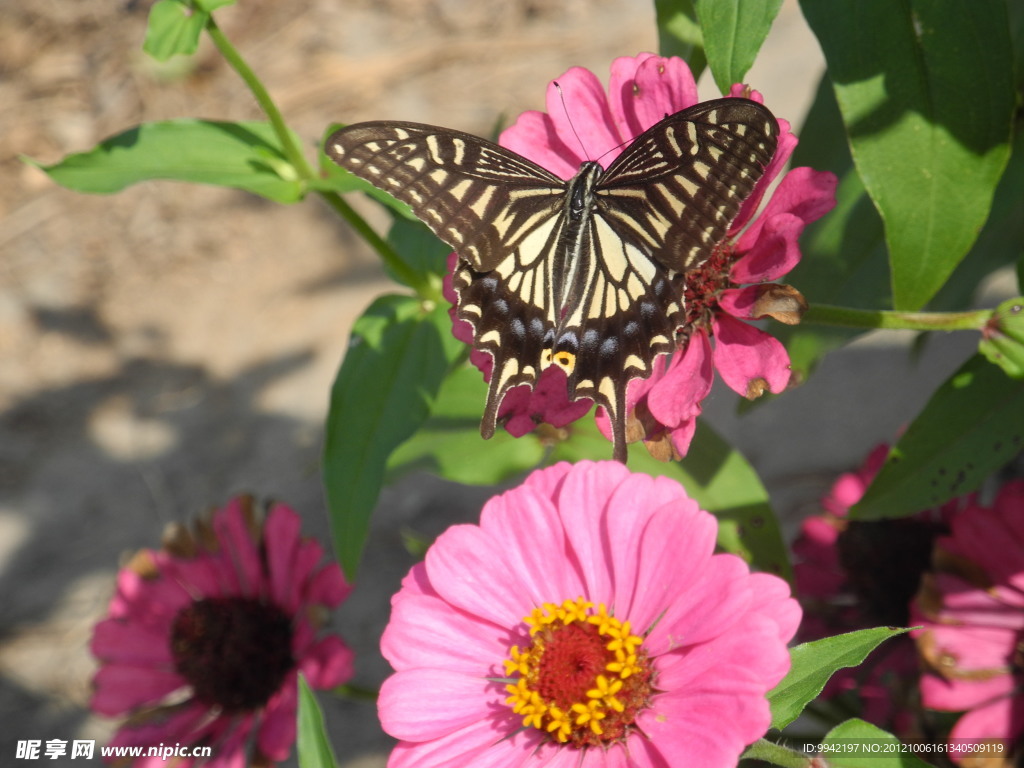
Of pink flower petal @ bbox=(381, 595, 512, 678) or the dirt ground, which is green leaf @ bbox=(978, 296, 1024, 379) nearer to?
pink flower petal @ bbox=(381, 595, 512, 678)

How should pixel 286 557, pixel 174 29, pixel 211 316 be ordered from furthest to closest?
1. pixel 211 316
2. pixel 286 557
3. pixel 174 29

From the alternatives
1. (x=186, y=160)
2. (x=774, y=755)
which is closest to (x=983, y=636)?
(x=774, y=755)

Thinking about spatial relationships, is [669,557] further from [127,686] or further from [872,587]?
[127,686]

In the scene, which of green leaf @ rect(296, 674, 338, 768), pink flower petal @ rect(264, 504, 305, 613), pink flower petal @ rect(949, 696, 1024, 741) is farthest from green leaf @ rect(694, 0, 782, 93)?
pink flower petal @ rect(264, 504, 305, 613)

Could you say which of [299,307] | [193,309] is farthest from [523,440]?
[193,309]

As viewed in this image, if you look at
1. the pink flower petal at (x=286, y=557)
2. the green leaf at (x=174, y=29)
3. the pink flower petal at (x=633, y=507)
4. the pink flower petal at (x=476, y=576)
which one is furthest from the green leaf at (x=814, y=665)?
the green leaf at (x=174, y=29)

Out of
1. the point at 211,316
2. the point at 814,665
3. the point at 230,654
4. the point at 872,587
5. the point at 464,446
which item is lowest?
the point at 211,316
